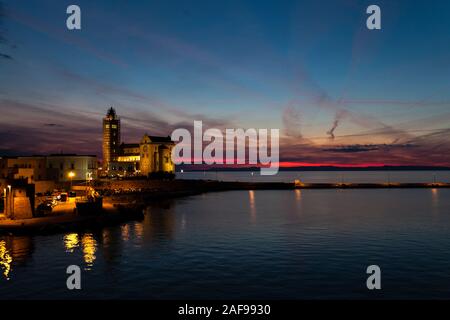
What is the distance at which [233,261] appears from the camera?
1564 inches

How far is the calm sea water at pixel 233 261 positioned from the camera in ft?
98.9

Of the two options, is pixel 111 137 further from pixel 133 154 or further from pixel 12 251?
pixel 12 251

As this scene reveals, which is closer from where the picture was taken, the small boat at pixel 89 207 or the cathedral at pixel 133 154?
the small boat at pixel 89 207

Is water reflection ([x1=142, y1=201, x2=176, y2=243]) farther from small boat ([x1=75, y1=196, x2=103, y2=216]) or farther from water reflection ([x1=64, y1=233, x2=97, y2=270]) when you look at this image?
small boat ([x1=75, y1=196, x2=103, y2=216])

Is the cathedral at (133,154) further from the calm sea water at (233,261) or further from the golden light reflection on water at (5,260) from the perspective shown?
the golden light reflection on water at (5,260)

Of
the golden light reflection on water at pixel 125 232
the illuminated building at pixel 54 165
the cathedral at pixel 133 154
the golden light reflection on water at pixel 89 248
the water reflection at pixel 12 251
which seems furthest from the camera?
the cathedral at pixel 133 154

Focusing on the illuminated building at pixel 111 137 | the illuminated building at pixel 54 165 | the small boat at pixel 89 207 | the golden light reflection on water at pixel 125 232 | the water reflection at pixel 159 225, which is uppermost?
the illuminated building at pixel 111 137

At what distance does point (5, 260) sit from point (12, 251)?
422cm

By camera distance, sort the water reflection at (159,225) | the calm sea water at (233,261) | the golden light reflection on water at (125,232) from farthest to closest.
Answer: the water reflection at (159,225)
the golden light reflection on water at (125,232)
the calm sea water at (233,261)

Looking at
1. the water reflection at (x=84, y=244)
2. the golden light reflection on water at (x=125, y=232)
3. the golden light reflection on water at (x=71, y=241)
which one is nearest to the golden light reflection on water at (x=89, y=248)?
the water reflection at (x=84, y=244)

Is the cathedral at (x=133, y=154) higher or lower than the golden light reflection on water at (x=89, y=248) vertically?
higher

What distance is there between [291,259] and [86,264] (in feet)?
66.4

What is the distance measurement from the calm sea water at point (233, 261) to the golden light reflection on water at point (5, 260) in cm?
8

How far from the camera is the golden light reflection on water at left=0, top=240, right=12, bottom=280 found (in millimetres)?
34584
